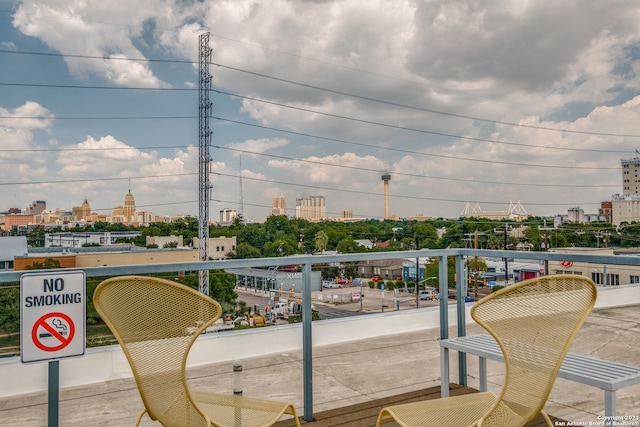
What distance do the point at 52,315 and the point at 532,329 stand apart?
1.77m

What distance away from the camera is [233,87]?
6669 cm

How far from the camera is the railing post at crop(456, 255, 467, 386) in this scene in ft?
10.6

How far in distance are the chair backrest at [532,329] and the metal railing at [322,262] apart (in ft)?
2.78

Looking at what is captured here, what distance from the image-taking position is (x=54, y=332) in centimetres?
202

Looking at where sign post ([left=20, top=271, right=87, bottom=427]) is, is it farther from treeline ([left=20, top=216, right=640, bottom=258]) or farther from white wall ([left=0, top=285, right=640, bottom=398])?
treeline ([left=20, top=216, right=640, bottom=258])

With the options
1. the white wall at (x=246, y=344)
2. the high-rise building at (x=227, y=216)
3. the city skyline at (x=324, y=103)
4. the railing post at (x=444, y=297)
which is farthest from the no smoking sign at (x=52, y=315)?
the high-rise building at (x=227, y=216)

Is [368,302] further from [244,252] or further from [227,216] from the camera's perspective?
[227,216]

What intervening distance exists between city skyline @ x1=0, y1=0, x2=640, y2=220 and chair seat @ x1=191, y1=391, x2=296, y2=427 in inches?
1747

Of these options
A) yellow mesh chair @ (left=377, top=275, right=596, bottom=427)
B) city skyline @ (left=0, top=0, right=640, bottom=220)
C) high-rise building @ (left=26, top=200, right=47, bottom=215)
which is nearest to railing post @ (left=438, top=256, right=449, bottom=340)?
yellow mesh chair @ (left=377, top=275, right=596, bottom=427)

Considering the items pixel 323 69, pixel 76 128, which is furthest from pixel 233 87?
pixel 76 128

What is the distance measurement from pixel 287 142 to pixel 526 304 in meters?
82.3

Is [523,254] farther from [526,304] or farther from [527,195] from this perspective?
[527,195]

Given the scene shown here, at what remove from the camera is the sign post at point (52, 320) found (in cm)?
197

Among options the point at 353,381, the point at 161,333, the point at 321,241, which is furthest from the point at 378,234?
the point at 161,333
